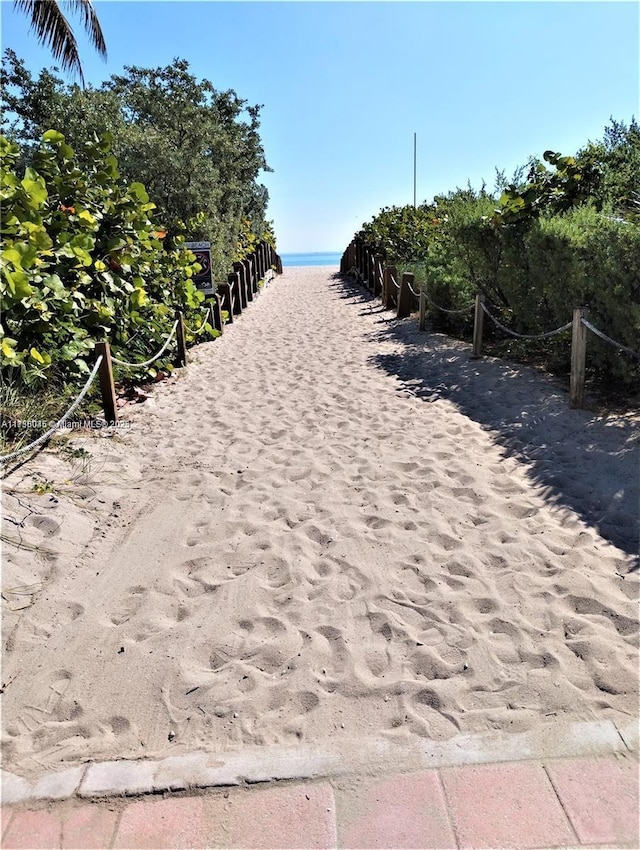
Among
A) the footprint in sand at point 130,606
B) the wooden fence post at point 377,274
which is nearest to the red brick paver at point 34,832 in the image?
the footprint in sand at point 130,606

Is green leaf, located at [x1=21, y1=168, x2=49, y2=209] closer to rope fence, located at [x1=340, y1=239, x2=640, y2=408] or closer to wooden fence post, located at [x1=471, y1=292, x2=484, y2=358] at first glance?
rope fence, located at [x1=340, y1=239, x2=640, y2=408]

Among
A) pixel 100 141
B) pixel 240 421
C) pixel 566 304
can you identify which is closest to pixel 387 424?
pixel 240 421

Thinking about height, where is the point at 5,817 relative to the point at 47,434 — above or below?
below

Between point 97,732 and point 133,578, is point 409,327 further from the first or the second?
point 97,732

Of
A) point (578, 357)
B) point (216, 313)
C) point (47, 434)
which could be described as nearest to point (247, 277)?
point (216, 313)

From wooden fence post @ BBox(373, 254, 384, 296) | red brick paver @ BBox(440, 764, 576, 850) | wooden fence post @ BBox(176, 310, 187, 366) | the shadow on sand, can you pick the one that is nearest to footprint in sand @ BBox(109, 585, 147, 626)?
red brick paver @ BBox(440, 764, 576, 850)

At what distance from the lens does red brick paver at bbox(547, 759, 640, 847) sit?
172 centimetres

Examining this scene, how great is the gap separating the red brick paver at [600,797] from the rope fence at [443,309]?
347cm

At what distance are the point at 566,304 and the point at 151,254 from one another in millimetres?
4990

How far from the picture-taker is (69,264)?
17.6ft

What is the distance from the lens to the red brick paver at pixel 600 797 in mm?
1724

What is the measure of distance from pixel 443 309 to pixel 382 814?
776 centimetres

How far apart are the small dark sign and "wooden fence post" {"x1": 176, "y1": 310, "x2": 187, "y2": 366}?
2350 millimetres

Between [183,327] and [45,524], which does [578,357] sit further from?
[183,327]
